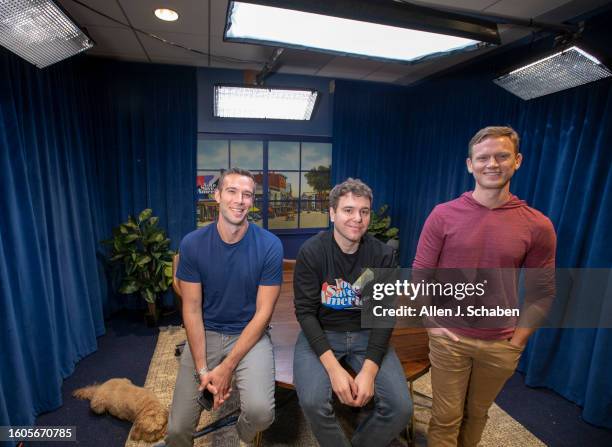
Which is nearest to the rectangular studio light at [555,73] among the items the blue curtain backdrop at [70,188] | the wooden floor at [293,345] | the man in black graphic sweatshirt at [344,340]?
the man in black graphic sweatshirt at [344,340]

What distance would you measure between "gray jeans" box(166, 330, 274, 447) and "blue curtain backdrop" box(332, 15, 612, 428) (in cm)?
216

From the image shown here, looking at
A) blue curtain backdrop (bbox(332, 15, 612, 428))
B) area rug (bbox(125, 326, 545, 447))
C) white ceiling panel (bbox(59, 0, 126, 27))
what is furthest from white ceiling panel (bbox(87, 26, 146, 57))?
area rug (bbox(125, 326, 545, 447))

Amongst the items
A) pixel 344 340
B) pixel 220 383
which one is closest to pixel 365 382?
pixel 344 340

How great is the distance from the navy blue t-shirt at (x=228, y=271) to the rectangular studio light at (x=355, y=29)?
1113mm

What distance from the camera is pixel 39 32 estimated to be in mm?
1685

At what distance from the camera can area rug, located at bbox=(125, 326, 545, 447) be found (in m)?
1.91

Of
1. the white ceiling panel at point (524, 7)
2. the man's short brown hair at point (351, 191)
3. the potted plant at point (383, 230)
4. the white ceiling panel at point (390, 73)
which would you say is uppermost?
the white ceiling panel at point (390, 73)

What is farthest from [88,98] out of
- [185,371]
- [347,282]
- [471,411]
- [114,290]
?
[471,411]

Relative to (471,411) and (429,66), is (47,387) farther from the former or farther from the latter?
(429,66)

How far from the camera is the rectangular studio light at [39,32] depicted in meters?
1.47

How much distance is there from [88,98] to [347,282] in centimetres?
316

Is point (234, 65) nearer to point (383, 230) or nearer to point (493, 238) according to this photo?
point (383, 230)

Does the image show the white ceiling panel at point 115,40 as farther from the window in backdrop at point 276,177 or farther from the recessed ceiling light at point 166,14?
the window in backdrop at point 276,177

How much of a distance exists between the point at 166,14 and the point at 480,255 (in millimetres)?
2547
